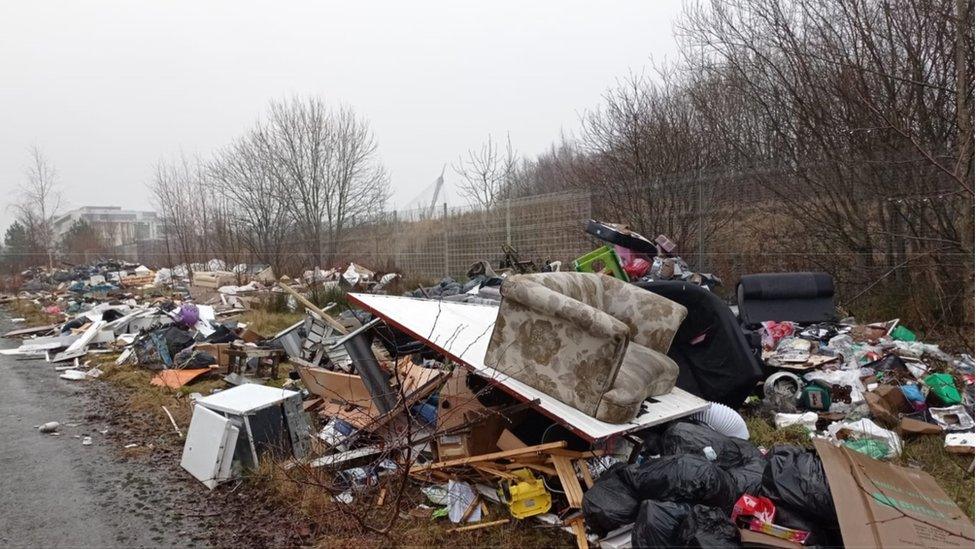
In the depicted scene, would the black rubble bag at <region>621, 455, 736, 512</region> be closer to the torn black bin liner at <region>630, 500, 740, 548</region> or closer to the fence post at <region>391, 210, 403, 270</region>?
the torn black bin liner at <region>630, 500, 740, 548</region>

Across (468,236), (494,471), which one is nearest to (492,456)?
(494,471)

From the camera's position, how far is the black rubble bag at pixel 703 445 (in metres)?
3.18

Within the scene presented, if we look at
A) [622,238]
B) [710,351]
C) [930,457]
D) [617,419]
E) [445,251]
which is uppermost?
[622,238]

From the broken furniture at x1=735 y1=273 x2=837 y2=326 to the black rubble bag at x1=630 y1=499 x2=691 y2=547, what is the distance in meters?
4.33

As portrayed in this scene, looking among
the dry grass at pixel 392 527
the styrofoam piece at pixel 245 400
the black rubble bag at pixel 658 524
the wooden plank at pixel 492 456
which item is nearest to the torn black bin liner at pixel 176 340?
the styrofoam piece at pixel 245 400

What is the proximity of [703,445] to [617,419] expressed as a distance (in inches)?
18.8

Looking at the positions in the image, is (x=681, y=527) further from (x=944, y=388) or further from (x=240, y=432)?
(x=944, y=388)

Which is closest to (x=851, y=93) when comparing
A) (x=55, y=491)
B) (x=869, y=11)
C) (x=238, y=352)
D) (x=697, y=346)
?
(x=869, y=11)

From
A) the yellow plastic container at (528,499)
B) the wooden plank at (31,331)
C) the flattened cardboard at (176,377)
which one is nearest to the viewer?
the yellow plastic container at (528,499)

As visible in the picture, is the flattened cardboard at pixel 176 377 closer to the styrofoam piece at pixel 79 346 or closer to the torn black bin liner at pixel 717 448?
the styrofoam piece at pixel 79 346

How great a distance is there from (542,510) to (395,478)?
101cm

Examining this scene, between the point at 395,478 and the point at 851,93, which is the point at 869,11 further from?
the point at 395,478

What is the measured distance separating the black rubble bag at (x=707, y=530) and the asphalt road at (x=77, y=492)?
8.42 ft

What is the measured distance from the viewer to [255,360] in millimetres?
6543
